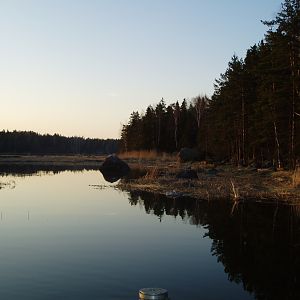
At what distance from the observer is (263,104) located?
4122cm

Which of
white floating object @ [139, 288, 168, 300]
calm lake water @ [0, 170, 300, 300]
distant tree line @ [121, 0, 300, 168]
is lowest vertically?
calm lake water @ [0, 170, 300, 300]

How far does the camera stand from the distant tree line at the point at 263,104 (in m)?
35.0

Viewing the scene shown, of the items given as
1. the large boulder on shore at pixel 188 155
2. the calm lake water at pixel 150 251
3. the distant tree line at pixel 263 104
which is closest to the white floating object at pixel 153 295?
the calm lake water at pixel 150 251

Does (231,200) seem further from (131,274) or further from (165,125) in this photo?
(165,125)

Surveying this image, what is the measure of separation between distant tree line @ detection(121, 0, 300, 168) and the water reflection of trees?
609 inches

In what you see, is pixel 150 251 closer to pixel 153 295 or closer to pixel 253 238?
pixel 253 238

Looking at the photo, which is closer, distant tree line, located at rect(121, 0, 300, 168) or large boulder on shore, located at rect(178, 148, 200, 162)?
distant tree line, located at rect(121, 0, 300, 168)

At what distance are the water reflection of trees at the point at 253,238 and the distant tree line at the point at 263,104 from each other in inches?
609

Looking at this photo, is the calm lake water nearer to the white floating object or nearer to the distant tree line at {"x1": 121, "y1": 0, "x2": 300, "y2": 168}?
the white floating object

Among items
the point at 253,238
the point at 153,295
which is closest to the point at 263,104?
the point at 253,238

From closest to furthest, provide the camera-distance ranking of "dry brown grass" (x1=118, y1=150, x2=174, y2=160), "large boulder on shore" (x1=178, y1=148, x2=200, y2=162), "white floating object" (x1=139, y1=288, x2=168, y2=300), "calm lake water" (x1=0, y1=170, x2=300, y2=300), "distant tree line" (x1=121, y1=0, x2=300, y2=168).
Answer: "white floating object" (x1=139, y1=288, x2=168, y2=300)
"calm lake water" (x1=0, y1=170, x2=300, y2=300)
"distant tree line" (x1=121, y1=0, x2=300, y2=168)
"large boulder on shore" (x1=178, y1=148, x2=200, y2=162)
"dry brown grass" (x1=118, y1=150, x2=174, y2=160)

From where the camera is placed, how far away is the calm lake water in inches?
364

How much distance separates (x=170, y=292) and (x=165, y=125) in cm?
8931

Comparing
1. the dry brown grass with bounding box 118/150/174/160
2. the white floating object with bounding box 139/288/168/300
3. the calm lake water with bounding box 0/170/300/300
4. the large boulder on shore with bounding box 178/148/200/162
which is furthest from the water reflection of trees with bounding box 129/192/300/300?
the dry brown grass with bounding box 118/150/174/160
